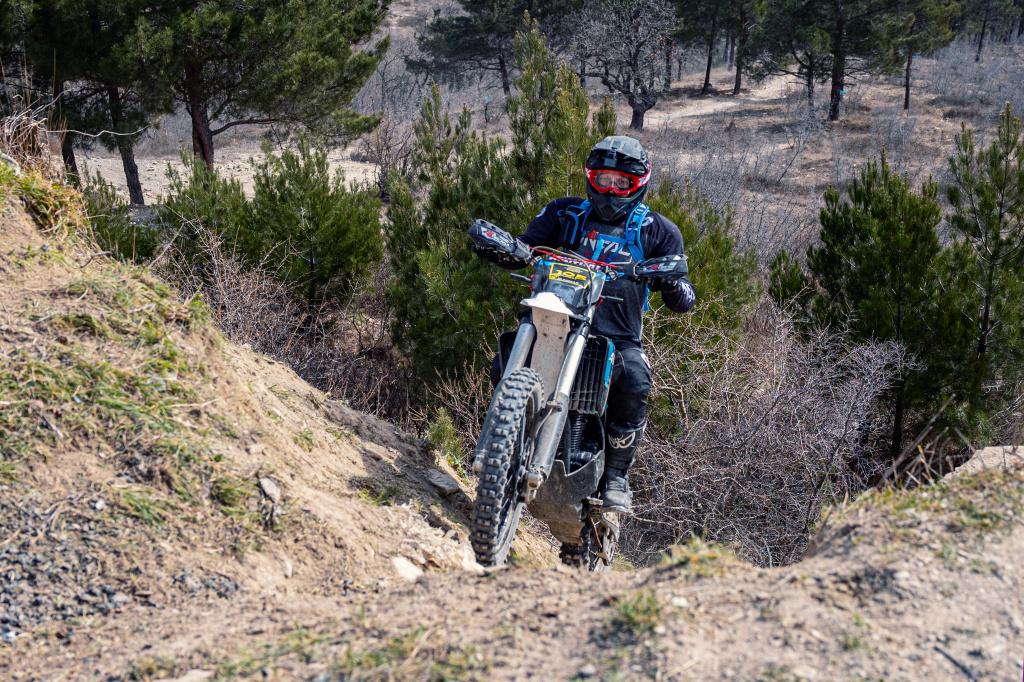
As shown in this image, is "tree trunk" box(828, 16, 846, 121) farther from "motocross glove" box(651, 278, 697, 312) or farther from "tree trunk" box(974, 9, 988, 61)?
"motocross glove" box(651, 278, 697, 312)

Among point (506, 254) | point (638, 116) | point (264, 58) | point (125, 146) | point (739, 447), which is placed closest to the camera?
point (506, 254)

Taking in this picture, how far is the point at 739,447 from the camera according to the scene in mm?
6500

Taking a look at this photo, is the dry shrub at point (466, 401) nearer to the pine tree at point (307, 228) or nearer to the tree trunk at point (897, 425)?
the pine tree at point (307, 228)

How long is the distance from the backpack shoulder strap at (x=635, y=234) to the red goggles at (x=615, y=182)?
14cm

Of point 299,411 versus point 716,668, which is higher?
point 716,668

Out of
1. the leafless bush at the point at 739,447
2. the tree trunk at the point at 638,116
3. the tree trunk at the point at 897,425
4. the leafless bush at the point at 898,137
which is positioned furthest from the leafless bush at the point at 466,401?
the tree trunk at the point at 638,116

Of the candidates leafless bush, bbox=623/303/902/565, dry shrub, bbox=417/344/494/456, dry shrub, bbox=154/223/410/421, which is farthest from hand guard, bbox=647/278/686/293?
dry shrub, bbox=154/223/410/421

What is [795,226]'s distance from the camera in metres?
23.1

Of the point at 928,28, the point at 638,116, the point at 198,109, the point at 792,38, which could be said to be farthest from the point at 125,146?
the point at 928,28

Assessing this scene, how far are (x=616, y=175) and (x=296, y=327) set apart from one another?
5.90 m

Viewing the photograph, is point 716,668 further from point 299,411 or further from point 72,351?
point 299,411

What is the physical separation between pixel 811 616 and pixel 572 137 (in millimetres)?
5726

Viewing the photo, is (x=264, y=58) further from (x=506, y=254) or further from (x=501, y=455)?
(x=501, y=455)

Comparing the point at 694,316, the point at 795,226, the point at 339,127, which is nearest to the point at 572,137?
the point at 694,316
